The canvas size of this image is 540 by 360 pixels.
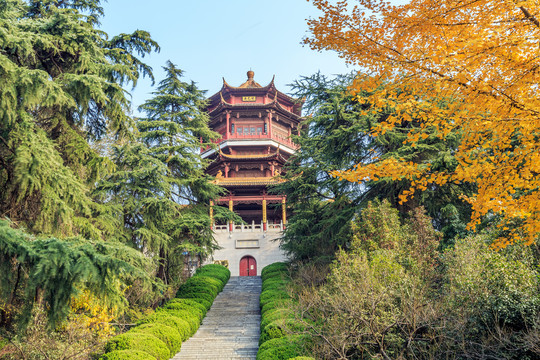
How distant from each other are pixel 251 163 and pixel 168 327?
64.6 ft

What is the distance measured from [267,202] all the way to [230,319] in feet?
49.4

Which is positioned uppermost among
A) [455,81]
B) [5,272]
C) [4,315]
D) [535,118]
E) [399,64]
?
[399,64]

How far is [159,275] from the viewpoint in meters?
15.3

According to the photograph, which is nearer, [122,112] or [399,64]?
[399,64]

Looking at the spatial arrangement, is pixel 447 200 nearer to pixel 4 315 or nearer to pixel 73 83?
pixel 73 83

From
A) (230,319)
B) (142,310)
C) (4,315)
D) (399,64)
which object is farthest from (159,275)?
(399,64)

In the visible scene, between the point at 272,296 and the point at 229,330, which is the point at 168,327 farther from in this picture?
the point at 272,296

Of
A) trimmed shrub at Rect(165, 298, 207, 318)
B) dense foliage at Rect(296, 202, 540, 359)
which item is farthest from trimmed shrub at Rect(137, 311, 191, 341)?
dense foliage at Rect(296, 202, 540, 359)

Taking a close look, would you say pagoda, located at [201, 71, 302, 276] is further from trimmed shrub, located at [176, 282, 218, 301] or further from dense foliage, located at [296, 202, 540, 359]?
dense foliage, located at [296, 202, 540, 359]

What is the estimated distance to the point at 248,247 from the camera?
2719 centimetres

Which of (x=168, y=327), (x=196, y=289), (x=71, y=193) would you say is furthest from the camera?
(x=196, y=289)

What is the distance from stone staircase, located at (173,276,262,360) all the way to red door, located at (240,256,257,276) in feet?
20.7

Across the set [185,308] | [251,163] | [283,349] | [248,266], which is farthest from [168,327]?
[251,163]

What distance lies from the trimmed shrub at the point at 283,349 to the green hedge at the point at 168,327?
2568 mm
